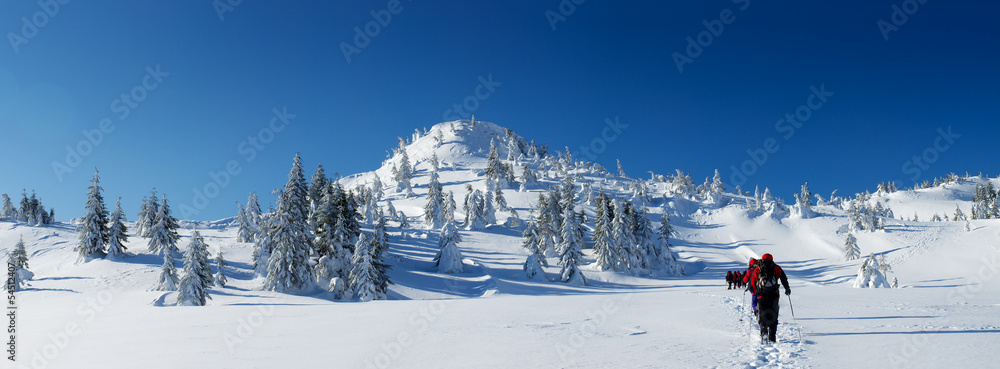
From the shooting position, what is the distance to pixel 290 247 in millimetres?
36219

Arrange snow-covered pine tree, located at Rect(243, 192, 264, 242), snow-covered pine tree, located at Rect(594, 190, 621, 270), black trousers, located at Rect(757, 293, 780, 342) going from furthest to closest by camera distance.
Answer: snow-covered pine tree, located at Rect(243, 192, 264, 242), snow-covered pine tree, located at Rect(594, 190, 621, 270), black trousers, located at Rect(757, 293, 780, 342)

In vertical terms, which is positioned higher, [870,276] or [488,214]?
[488,214]

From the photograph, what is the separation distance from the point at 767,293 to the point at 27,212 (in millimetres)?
107586

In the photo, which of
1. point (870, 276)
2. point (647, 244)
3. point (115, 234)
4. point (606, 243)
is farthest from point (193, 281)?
point (870, 276)

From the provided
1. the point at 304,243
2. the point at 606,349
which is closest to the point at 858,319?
the point at 606,349

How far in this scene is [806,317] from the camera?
13031 mm

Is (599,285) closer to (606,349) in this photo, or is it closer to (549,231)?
(549,231)

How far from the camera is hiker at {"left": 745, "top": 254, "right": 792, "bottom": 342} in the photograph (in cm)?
956

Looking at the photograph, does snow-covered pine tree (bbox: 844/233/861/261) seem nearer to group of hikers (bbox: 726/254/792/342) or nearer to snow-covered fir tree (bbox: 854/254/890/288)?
snow-covered fir tree (bbox: 854/254/890/288)

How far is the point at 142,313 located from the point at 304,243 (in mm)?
21409

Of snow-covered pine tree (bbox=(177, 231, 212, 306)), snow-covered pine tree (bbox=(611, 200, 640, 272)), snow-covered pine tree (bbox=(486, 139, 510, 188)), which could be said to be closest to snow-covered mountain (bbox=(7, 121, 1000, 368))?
snow-covered pine tree (bbox=(177, 231, 212, 306))

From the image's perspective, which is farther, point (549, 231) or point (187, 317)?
point (549, 231)

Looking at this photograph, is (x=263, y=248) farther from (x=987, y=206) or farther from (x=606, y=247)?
(x=987, y=206)

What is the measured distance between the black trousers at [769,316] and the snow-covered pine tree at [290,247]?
33992 mm
